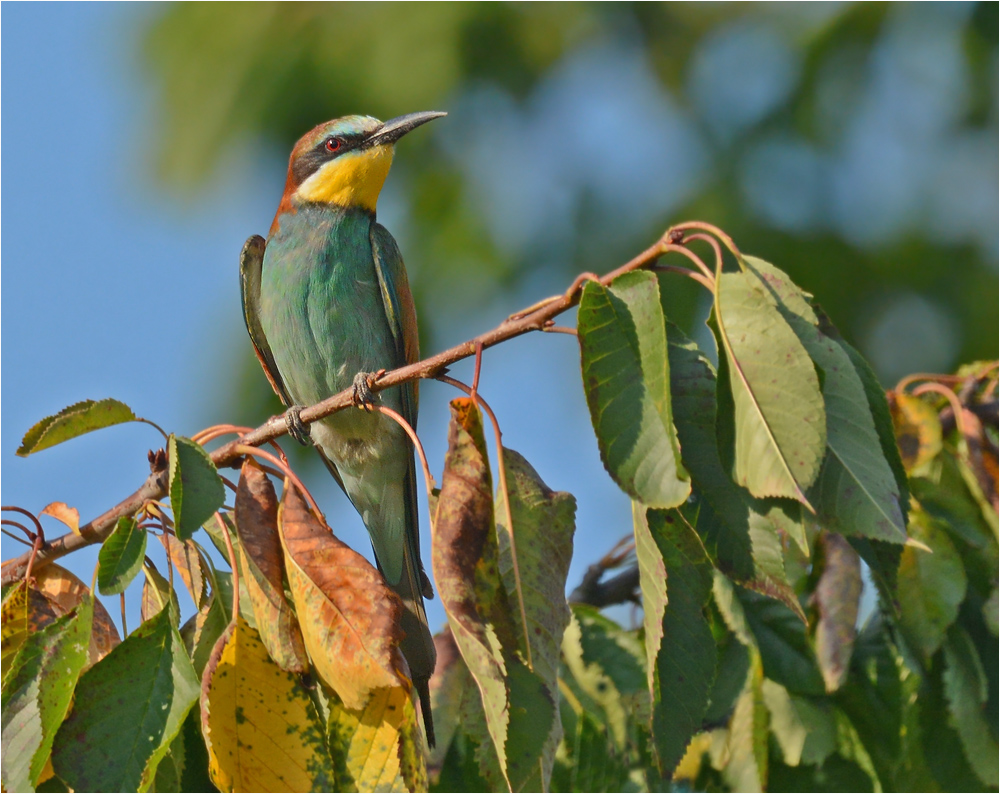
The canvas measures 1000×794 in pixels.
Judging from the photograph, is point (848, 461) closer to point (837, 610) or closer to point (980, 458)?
point (837, 610)

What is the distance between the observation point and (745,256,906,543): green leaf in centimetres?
146

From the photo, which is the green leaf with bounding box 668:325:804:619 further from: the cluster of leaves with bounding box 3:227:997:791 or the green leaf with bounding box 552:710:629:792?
the green leaf with bounding box 552:710:629:792

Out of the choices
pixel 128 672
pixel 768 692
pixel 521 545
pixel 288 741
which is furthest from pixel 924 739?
pixel 128 672

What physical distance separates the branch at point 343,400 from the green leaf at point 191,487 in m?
0.27

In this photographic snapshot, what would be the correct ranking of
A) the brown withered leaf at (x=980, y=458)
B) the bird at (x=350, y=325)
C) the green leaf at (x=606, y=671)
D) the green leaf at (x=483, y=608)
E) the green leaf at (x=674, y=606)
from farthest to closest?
the bird at (x=350, y=325) → the brown withered leaf at (x=980, y=458) → the green leaf at (x=606, y=671) → the green leaf at (x=674, y=606) → the green leaf at (x=483, y=608)

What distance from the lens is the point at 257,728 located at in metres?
1.58

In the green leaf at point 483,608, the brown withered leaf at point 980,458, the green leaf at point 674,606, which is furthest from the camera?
the brown withered leaf at point 980,458

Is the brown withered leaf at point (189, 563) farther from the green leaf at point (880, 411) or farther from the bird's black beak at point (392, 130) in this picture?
the bird's black beak at point (392, 130)

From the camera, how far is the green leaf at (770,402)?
143 centimetres

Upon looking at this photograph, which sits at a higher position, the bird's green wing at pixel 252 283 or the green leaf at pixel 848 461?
the bird's green wing at pixel 252 283

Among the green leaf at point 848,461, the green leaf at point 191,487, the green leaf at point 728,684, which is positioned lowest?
the green leaf at point 728,684

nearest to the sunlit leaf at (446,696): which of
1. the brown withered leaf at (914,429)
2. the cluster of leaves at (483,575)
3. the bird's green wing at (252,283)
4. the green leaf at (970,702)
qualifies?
the cluster of leaves at (483,575)

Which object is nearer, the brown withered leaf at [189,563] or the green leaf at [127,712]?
the green leaf at [127,712]

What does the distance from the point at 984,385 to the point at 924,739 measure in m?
0.94
